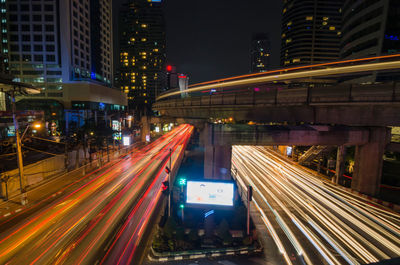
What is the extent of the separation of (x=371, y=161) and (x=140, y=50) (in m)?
176

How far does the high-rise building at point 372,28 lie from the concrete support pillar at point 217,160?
118 feet

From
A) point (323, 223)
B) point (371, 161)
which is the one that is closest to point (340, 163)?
point (371, 161)

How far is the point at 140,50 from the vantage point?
536ft

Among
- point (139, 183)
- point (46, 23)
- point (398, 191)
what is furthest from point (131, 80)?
point (398, 191)

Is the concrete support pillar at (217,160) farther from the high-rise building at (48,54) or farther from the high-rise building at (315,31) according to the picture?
the high-rise building at (315,31)

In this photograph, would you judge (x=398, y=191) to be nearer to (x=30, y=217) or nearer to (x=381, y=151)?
(x=381, y=151)

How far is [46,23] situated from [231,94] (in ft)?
248

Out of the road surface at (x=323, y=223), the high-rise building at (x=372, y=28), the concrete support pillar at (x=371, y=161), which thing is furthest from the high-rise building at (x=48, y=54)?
the high-rise building at (x=372, y=28)

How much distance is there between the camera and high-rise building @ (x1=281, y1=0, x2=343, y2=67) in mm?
116500

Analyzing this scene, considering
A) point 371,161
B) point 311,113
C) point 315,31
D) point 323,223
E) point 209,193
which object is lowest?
point 323,223

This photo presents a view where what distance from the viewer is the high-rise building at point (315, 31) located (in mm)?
116500

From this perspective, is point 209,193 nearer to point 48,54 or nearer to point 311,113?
point 311,113

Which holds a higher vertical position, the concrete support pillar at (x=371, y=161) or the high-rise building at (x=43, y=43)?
the high-rise building at (x=43, y=43)

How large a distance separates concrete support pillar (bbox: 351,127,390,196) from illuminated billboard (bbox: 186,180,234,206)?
1287cm
